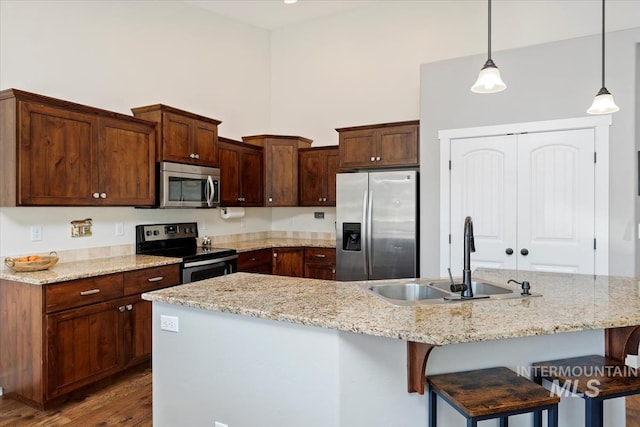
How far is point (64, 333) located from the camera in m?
2.80

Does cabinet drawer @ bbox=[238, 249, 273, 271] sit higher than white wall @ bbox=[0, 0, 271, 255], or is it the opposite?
white wall @ bbox=[0, 0, 271, 255]

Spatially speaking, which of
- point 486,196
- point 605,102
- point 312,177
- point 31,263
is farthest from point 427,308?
point 312,177

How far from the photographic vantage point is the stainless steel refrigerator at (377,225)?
4.12 m

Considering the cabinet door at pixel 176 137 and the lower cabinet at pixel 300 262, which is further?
the lower cabinet at pixel 300 262

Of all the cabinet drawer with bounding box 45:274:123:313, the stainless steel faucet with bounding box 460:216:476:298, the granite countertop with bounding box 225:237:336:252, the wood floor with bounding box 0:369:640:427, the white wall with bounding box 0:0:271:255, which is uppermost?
the white wall with bounding box 0:0:271:255

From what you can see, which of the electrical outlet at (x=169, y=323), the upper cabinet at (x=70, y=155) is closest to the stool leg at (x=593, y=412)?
the electrical outlet at (x=169, y=323)

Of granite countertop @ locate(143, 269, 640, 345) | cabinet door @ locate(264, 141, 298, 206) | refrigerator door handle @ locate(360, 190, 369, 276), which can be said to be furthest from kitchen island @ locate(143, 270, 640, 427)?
cabinet door @ locate(264, 141, 298, 206)

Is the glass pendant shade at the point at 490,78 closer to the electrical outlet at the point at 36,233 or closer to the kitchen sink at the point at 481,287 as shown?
the kitchen sink at the point at 481,287

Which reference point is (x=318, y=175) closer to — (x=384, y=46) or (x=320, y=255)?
(x=320, y=255)

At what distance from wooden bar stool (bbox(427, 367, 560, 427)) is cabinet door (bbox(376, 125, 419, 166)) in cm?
290

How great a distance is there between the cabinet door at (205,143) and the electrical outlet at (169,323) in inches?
93.9

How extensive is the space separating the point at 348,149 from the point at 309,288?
2.86 metres

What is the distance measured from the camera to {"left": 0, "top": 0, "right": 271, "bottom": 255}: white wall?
128 inches

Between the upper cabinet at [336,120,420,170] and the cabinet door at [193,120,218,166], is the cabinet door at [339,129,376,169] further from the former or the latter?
the cabinet door at [193,120,218,166]
